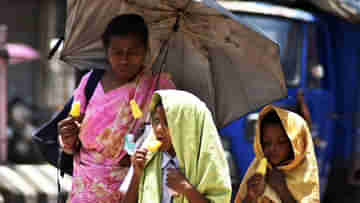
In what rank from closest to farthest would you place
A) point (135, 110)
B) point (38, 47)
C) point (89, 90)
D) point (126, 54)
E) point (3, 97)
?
point (135, 110), point (126, 54), point (89, 90), point (3, 97), point (38, 47)

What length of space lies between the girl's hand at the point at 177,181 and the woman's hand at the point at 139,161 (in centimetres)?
12

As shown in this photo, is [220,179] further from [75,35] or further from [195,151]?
[75,35]

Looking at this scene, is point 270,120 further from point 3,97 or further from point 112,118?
point 3,97

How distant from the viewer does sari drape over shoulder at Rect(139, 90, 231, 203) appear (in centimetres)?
291

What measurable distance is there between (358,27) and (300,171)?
472 centimetres

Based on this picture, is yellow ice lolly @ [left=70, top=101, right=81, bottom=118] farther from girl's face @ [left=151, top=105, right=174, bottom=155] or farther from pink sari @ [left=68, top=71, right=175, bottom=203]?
girl's face @ [left=151, top=105, right=174, bottom=155]

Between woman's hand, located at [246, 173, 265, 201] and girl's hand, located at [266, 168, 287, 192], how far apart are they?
0.38 feet

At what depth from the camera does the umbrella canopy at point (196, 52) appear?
3.58 m

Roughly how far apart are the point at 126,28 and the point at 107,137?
1.71 feet

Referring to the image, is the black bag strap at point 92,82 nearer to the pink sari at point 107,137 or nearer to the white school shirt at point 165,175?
the pink sari at point 107,137

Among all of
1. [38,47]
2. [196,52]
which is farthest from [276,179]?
[38,47]

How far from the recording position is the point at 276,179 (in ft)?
12.4

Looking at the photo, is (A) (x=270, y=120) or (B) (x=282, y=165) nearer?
(B) (x=282, y=165)

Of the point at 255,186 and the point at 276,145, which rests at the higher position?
the point at 276,145
